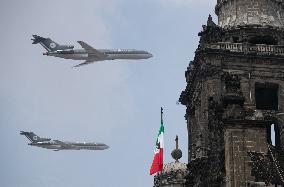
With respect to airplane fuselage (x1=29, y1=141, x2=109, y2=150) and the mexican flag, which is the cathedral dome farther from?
airplane fuselage (x1=29, y1=141, x2=109, y2=150)

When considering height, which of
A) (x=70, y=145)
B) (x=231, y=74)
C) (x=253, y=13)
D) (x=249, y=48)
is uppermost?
(x=253, y=13)

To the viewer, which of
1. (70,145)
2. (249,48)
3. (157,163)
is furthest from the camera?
(70,145)

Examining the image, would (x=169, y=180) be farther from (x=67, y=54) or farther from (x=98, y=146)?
(x=98, y=146)

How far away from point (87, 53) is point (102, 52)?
1.78 m

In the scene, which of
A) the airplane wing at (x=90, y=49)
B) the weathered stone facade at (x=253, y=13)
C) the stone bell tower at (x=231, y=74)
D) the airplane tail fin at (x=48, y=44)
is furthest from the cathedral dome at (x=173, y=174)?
the airplane tail fin at (x=48, y=44)

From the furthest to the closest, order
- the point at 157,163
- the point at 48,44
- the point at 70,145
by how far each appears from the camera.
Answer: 1. the point at 70,145
2. the point at 48,44
3. the point at 157,163

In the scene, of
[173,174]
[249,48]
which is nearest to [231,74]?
[249,48]

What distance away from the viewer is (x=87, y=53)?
Answer: 6706 cm

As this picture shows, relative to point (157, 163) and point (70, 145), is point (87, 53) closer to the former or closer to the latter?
point (157, 163)

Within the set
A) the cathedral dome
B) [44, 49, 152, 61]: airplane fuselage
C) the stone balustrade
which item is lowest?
the cathedral dome

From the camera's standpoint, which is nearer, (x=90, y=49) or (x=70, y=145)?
(x=90, y=49)

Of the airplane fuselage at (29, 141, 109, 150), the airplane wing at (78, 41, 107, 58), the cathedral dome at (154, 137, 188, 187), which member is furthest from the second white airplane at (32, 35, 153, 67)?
the airplane fuselage at (29, 141, 109, 150)

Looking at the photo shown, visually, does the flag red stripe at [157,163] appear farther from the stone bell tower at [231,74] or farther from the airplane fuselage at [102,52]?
the airplane fuselage at [102,52]

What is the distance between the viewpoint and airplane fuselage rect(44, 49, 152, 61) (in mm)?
66469
